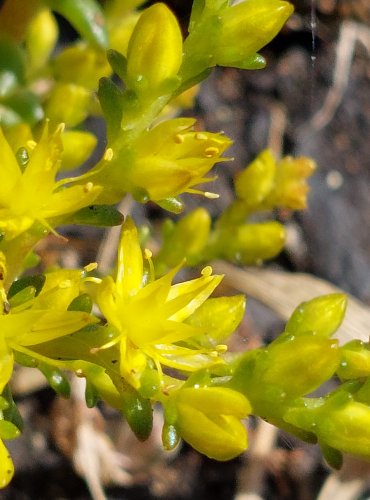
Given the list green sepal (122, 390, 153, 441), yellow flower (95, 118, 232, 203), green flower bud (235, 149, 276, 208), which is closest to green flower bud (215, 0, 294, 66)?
yellow flower (95, 118, 232, 203)

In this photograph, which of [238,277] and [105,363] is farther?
[238,277]

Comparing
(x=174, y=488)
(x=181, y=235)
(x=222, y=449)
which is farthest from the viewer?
(x=174, y=488)

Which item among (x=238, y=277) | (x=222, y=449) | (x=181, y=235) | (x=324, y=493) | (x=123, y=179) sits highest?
(x=123, y=179)

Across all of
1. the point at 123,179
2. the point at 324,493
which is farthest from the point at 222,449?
the point at 324,493

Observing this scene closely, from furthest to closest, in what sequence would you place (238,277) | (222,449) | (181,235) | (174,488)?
(238,277) → (174,488) → (181,235) → (222,449)

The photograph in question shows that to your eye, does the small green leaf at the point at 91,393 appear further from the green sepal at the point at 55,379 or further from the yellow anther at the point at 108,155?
the yellow anther at the point at 108,155

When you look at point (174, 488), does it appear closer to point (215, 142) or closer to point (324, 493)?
point (324, 493)

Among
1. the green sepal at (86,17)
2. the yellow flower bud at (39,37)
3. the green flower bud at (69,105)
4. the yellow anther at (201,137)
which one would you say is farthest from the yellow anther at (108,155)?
the yellow flower bud at (39,37)

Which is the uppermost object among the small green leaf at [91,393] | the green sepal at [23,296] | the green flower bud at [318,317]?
the green sepal at [23,296]
